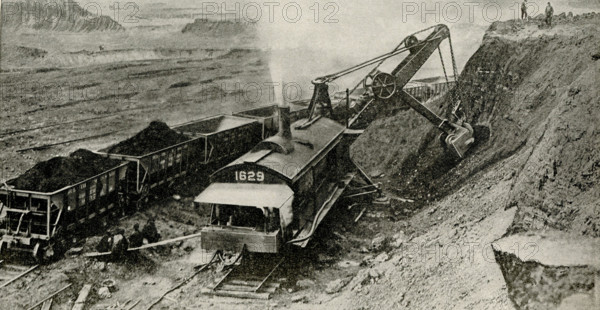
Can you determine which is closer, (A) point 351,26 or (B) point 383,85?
(A) point 351,26

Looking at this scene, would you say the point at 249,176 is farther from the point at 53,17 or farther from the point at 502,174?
the point at 53,17

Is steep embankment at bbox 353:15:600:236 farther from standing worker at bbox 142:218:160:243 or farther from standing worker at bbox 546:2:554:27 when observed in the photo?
standing worker at bbox 142:218:160:243

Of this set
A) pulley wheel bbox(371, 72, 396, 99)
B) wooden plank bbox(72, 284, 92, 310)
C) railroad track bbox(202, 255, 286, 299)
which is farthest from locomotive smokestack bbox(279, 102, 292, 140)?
wooden plank bbox(72, 284, 92, 310)

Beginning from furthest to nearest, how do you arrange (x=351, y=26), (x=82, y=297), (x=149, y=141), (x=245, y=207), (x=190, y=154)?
1. (x=190, y=154)
2. (x=149, y=141)
3. (x=351, y=26)
4. (x=245, y=207)
5. (x=82, y=297)

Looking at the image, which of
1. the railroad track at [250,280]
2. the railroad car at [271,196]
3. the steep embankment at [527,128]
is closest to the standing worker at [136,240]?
the railroad car at [271,196]

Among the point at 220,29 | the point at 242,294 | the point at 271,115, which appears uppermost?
the point at 220,29

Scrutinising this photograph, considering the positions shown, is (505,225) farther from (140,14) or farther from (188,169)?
(140,14)

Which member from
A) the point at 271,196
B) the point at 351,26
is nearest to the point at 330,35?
the point at 351,26
